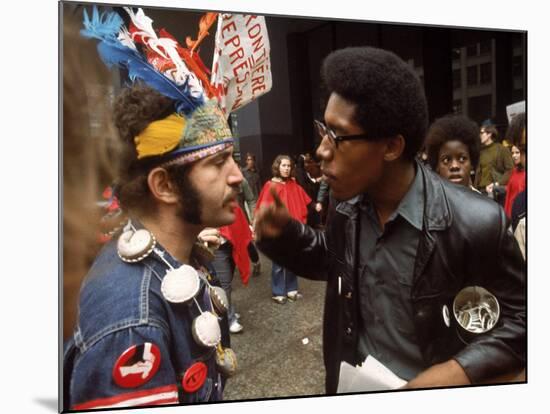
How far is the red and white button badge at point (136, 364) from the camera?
107 inches

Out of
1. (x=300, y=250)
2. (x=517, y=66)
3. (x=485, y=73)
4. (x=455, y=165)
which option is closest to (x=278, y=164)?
(x=300, y=250)

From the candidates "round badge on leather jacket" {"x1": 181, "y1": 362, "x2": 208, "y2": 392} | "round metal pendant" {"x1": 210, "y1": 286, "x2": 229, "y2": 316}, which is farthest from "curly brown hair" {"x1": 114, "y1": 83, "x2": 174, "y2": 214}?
"round badge on leather jacket" {"x1": 181, "y1": 362, "x2": 208, "y2": 392}

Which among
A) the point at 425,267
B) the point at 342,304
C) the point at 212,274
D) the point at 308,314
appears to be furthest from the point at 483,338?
the point at 212,274

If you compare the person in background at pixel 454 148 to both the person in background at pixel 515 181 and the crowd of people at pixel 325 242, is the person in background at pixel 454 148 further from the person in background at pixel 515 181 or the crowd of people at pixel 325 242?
the person in background at pixel 515 181


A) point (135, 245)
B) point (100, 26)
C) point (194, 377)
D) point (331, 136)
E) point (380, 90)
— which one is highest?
point (100, 26)

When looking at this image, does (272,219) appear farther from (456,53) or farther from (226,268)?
(456,53)

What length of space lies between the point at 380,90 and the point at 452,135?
2.18 ft

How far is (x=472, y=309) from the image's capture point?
3.23m

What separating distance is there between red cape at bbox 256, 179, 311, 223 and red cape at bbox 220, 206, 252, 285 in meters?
0.14

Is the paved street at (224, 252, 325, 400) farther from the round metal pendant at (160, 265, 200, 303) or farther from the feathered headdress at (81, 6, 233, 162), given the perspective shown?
the feathered headdress at (81, 6, 233, 162)

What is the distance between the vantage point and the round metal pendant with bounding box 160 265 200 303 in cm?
279

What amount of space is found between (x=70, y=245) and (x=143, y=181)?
1.88 ft

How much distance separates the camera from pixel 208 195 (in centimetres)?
287

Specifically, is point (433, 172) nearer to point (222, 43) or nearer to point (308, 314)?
point (308, 314)
